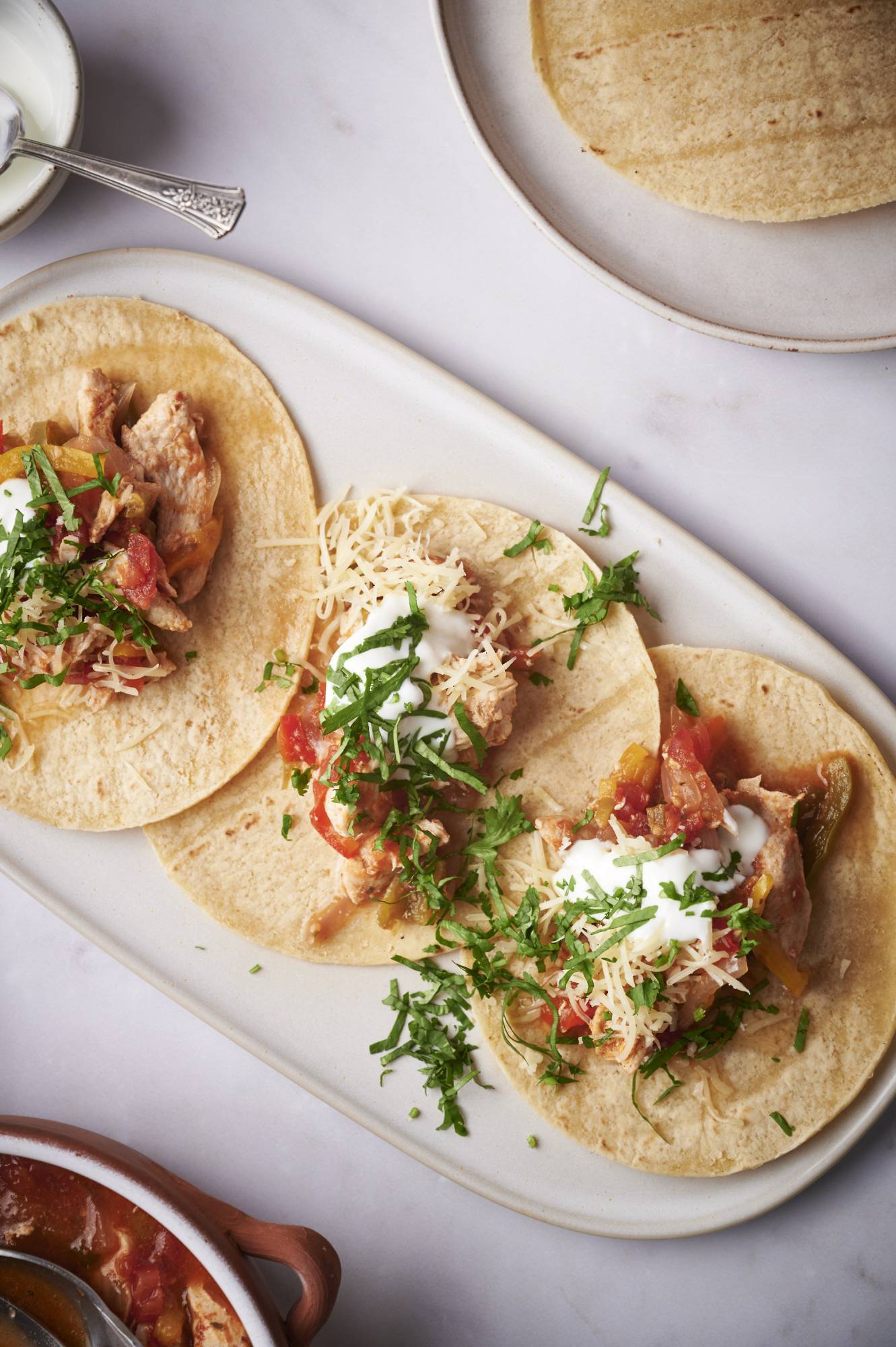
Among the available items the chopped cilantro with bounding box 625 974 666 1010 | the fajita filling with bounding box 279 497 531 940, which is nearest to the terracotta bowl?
the fajita filling with bounding box 279 497 531 940

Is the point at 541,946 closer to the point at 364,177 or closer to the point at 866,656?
the point at 866,656

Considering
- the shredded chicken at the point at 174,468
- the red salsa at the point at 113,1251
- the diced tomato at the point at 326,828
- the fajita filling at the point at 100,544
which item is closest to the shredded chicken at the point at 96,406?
the fajita filling at the point at 100,544

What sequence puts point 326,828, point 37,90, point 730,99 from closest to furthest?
point 730,99, point 326,828, point 37,90

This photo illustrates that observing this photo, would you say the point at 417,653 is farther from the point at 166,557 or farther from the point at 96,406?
the point at 96,406

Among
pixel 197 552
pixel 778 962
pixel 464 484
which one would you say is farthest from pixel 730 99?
pixel 778 962

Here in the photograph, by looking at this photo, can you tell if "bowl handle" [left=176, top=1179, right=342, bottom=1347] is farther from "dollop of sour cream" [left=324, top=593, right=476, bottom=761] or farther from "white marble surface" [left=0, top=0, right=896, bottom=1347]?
"dollop of sour cream" [left=324, top=593, right=476, bottom=761]

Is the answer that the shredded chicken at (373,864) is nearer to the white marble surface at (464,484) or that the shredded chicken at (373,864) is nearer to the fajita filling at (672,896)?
the fajita filling at (672,896)

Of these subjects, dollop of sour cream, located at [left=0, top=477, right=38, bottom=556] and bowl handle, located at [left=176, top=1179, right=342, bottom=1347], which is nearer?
→ bowl handle, located at [left=176, top=1179, right=342, bottom=1347]
